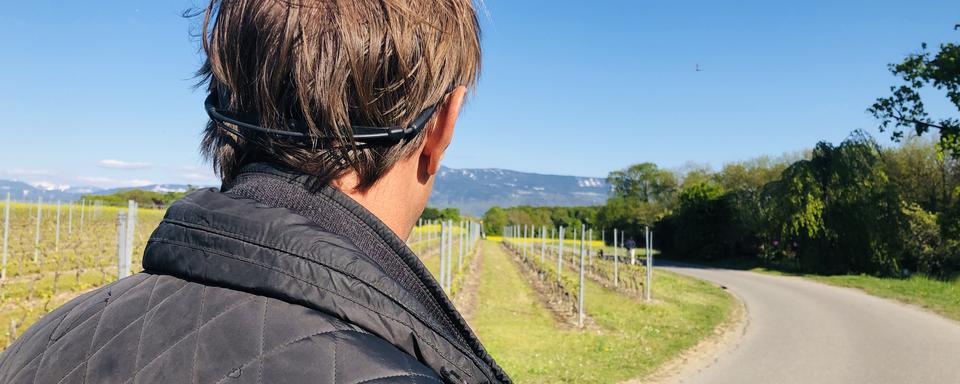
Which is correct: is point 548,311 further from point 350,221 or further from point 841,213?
point 841,213

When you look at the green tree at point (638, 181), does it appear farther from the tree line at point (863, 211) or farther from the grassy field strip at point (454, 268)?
the grassy field strip at point (454, 268)

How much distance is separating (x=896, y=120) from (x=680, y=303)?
9.91 metres

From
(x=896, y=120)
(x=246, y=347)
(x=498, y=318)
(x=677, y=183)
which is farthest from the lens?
(x=677, y=183)

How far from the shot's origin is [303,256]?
721 millimetres

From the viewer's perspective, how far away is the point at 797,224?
27.6 metres

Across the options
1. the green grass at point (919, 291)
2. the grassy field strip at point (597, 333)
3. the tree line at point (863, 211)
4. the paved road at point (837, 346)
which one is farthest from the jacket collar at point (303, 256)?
the tree line at point (863, 211)

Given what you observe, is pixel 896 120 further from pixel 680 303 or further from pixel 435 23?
pixel 435 23

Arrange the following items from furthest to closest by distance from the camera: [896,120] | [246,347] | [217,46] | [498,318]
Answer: [896,120], [498,318], [217,46], [246,347]

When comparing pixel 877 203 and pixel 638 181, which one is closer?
pixel 877 203

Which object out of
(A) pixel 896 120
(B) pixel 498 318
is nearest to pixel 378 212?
(B) pixel 498 318

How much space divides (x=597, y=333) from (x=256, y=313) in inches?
422

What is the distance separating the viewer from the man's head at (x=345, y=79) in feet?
2.81

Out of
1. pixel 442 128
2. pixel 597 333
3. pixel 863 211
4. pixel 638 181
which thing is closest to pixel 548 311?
pixel 597 333

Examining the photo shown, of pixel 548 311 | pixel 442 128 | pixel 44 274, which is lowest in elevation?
pixel 548 311
